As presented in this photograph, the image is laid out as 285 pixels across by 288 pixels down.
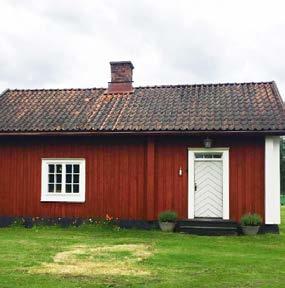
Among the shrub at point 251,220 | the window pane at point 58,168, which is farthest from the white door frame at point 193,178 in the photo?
the window pane at point 58,168

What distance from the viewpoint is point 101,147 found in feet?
53.8

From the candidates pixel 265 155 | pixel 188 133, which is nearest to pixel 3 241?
pixel 188 133

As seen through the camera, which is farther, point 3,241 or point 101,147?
point 101,147

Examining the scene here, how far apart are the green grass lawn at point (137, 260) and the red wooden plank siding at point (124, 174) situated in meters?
1.22

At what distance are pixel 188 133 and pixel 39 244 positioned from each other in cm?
548

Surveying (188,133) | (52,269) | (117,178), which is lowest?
(52,269)

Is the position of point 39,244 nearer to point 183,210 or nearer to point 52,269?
point 52,269

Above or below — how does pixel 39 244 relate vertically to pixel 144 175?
below

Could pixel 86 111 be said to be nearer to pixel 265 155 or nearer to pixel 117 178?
pixel 117 178

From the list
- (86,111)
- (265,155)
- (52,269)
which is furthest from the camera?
(86,111)

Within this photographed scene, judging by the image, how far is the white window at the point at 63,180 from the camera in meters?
16.4

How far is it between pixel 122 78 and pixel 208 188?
5.61m

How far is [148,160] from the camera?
15906 mm

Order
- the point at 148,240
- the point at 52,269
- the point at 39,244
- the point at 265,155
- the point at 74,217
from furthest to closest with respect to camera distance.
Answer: the point at 74,217 < the point at 265,155 < the point at 148,240 < the point at 39,244 < the point at 52,269
